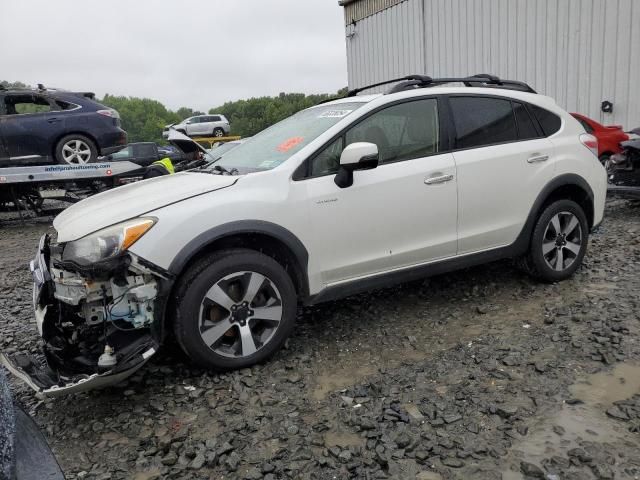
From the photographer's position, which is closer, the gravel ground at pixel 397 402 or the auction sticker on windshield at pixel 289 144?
the gravel ground at pixel 397 402

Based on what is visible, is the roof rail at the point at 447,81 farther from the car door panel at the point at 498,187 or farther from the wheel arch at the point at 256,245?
the wheel arch at the point at 256,245

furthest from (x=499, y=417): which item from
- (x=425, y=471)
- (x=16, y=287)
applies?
(x=16, y=287)

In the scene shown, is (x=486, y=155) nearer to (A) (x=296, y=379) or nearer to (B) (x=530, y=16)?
(A) (x=296, y=379)

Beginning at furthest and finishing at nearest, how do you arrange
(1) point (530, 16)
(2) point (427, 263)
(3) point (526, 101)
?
(1) point (530, 16), (3) point (526, 101), (2) point (427, 263)

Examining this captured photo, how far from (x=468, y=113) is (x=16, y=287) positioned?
4.75 meters

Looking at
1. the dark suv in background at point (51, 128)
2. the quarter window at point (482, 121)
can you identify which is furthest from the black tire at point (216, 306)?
the dark suv in background at point (51, 128)

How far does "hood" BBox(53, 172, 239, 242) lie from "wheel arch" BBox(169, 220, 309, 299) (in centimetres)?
29

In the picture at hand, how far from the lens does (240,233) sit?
3078 millimetres

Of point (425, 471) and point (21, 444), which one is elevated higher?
point (21, 444)

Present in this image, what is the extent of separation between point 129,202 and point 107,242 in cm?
43

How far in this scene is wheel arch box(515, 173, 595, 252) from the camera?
4.15 meters

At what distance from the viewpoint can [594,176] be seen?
14.6 ft

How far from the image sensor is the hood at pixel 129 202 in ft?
9.63

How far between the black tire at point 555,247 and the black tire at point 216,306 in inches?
84.6
